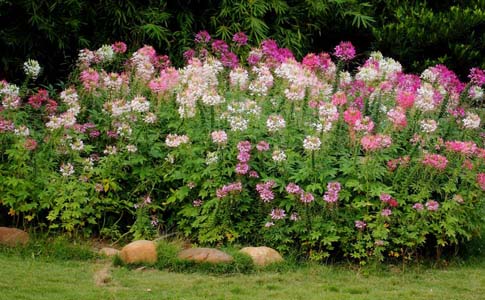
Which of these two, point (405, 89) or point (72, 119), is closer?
point (72, 119)

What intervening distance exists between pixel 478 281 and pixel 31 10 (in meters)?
5.96

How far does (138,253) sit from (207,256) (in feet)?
1.88

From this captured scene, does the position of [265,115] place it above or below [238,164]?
above

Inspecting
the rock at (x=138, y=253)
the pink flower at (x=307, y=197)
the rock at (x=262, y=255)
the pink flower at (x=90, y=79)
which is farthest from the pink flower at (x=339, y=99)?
the pink flower at (x=90, y=79)

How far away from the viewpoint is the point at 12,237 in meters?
7.29

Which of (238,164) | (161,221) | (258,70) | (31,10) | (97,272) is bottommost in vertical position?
(97,272)

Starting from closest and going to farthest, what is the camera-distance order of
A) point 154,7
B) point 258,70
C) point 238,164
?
point 238,164
point 258,70
point 154,7

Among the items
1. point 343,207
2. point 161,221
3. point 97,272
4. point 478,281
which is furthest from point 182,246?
point 478,281

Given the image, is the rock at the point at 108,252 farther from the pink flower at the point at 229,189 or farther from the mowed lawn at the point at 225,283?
the pink flower at the point at 229,189

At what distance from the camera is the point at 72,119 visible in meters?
7.59

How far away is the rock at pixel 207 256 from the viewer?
6.84m

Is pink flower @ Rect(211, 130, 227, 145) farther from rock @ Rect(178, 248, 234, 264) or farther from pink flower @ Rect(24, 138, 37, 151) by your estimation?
pink flower @ Rect(24, 138, 37, 151)

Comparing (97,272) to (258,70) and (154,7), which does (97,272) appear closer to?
(258,70)

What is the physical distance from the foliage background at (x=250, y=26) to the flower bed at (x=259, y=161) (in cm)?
179
